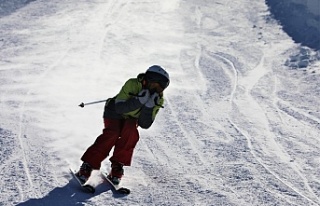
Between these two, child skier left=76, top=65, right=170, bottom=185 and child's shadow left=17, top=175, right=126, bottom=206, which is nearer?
child's shadow left=17, top=175, right=126, bottom=206

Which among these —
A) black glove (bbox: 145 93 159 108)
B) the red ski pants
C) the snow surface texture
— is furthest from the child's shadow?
black glove (bbox: 145 93 159 108)

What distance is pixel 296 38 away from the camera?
15680 mm

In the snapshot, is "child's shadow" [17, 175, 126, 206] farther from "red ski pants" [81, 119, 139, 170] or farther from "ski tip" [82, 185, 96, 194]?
"red ski pants" [81, 119, 139, 170]

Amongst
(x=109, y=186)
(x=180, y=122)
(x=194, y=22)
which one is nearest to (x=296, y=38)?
(x=194, y=22)

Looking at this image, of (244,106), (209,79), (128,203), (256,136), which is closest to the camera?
(128,203)

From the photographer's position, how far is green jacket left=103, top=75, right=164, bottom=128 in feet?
19.8

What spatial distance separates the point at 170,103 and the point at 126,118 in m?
4.19

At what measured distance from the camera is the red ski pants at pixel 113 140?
6297mm

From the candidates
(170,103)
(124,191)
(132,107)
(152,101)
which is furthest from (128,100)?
(170,103)

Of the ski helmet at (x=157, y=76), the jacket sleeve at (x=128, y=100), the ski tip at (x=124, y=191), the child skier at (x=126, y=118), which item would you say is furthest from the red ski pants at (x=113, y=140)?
the ski helmet at (x=157, y=76)

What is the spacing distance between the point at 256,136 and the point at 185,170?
6.84 feet

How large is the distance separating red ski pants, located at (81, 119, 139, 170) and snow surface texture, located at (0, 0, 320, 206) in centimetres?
35

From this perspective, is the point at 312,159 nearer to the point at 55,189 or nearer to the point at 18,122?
the point at 55,189

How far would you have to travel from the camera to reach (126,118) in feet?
20.8
